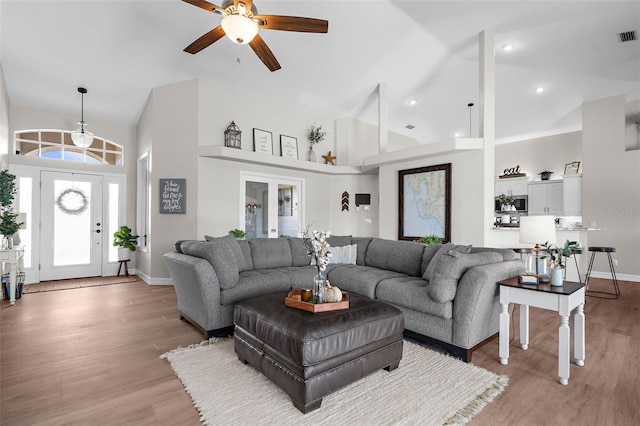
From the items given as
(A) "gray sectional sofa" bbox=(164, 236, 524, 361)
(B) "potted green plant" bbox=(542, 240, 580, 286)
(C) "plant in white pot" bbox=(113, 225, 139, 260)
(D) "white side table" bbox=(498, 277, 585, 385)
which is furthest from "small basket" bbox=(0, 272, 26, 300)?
(B) "potted green plant" bbox=(542, 240, 580, 286)

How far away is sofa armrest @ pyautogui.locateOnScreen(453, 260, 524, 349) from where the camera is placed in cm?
244

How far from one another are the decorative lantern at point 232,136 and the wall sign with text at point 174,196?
0.99m

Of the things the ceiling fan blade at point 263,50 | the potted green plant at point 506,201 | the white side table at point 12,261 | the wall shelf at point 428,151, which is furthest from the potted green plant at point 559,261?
the white side table at point 12,261

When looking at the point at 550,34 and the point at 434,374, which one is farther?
the point at 550,34

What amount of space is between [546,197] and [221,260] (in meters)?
7.97

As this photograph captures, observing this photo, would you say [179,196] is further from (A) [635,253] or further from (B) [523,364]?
(A) [635,253]

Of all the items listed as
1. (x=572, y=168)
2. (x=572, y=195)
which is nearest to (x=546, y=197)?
(x=572, y=195)

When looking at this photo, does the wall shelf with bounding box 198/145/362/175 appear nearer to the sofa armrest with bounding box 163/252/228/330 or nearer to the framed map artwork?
the framed map artwork

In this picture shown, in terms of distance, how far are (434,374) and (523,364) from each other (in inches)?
30.9

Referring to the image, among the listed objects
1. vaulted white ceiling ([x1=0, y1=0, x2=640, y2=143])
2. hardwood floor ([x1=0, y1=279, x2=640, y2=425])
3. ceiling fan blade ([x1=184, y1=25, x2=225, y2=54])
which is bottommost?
hardwood floor ([x1=0, y1=279, x2=640, y2=425])

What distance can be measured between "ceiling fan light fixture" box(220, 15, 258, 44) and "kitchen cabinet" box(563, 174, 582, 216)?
7472 millimetres

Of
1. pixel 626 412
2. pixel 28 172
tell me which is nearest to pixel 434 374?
pixel 626 412

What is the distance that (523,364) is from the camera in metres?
2.42

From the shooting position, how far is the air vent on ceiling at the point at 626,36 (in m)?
4.54
